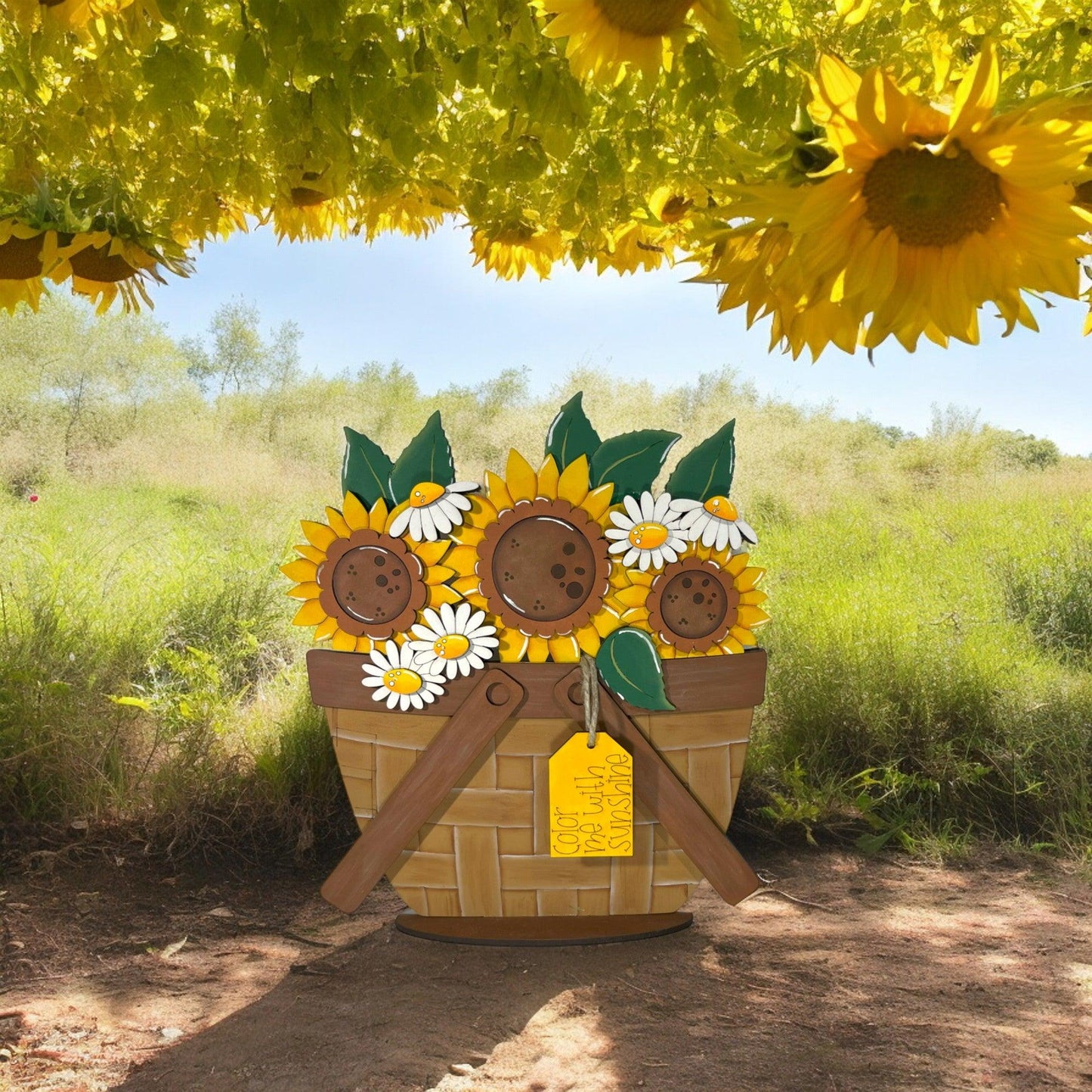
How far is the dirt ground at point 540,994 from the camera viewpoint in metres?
1.63

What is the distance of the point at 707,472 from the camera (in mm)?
1937

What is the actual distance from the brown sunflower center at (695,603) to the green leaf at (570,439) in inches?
11.6

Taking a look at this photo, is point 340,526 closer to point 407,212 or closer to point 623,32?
point 623,32

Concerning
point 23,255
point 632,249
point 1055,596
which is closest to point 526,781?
point 23,255

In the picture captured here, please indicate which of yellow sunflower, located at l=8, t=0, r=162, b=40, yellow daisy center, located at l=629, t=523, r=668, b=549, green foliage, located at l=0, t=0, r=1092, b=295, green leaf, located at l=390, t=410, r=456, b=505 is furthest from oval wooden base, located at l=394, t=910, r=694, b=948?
yellow sunflower, located at l=8, t=0, r=162, b=40

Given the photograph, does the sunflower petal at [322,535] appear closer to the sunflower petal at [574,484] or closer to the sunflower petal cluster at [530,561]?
the sunflower petal cluster at [530,561]

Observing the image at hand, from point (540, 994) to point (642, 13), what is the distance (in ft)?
5.30

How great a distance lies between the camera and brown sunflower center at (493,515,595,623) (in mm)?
1886

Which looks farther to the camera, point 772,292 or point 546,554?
point 546,554

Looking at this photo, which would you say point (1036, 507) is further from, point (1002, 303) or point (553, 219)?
point (1002, 303)

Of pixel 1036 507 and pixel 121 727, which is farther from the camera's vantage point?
pixel 1036 507

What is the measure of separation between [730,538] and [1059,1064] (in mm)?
1024

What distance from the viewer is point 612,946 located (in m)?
2.04

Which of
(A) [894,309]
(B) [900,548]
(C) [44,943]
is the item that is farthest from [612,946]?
(B) [900,548]
